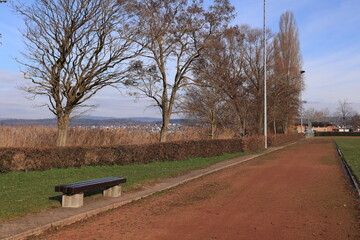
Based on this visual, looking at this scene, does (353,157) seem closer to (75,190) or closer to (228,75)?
(228,75)

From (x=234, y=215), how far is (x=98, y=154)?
9.29m

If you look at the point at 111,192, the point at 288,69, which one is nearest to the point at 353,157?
the point at 111,192

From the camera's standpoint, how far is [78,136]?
19578 millimetres

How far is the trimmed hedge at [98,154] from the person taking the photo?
12.6 meters

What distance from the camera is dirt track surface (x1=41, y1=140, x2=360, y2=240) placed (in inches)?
223

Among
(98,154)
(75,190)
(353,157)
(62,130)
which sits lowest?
(353,157)

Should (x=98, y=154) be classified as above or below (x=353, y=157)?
above

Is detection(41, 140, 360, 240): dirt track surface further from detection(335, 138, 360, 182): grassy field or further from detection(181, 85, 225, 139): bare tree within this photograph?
detection(181, 85, 225, 139): bare tree

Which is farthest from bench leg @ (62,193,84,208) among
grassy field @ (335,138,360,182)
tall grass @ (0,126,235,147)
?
grassy field @ (335,138,360,182)

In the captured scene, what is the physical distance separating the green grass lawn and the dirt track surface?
1.38 meters

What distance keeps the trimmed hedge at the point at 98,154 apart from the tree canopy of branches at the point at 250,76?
5410 millimetres

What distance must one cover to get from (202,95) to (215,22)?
5.97m

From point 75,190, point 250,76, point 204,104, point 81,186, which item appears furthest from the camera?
point 250,76

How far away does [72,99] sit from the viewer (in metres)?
17.1
